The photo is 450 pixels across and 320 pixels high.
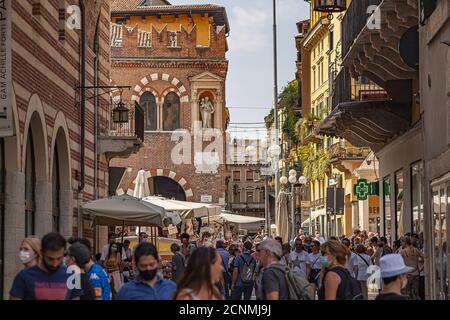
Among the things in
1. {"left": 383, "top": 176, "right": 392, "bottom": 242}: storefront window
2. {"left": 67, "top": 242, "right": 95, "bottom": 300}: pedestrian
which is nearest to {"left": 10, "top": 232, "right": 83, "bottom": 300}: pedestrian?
{"left": 67, "top": 242, "right": 95, "bottom": 300}: pedestrian

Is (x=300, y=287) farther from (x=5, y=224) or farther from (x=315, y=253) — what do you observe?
(x=315, y=253)

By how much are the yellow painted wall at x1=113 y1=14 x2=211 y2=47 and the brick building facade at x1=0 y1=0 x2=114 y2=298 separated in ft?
113

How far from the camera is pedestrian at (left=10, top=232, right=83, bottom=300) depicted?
1020 centimetres

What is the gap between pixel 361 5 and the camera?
26734 millimetres

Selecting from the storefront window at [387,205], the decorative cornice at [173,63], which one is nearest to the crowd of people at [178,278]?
the storefront window at [387,205]

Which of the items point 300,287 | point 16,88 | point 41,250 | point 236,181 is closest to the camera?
point 41,250

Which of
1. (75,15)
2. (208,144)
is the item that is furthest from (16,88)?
(208,144)

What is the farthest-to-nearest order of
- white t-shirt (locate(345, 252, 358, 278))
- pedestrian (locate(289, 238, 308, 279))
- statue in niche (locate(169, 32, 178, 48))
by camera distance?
statue in niche (locate(169, 32, 178, 48))
pedestrian (locate(289, 238, 308, 279))
white t-shirt (locate(345, 252, 358, 278))

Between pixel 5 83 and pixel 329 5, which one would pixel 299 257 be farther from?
pixel 5 83

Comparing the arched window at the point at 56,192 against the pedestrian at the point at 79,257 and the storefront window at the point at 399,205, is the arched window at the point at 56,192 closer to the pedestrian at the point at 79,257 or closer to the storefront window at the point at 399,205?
the storefront window at the point at 399,205

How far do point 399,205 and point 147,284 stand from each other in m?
22.9

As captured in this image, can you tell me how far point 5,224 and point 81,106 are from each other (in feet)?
26.3

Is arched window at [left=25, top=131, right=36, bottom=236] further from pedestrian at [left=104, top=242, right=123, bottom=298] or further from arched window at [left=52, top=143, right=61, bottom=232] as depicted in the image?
pedestrian at [left=104, top=242, right=123, bottom=298]

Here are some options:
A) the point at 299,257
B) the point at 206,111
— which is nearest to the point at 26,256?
the point at 299,257
